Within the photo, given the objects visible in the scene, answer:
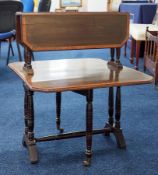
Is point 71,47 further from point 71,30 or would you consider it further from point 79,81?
point 79,81

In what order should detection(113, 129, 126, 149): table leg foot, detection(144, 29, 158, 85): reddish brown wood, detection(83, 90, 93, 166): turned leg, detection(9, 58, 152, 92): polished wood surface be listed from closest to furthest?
1. detection(9, 58, 152, 92): polished wood surface
2. detection(83, 90, 93, 166): turned leg
3. detection(113, 129, 126, 149): table leg foot
4. detection(144, 29, 158, 85): reddish brown wood

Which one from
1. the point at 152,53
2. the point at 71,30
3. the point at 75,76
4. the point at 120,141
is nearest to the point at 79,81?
the point at 75,76

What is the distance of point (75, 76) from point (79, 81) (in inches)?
4.2

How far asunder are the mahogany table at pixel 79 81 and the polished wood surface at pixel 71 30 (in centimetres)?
15

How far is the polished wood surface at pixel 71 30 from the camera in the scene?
143 cm

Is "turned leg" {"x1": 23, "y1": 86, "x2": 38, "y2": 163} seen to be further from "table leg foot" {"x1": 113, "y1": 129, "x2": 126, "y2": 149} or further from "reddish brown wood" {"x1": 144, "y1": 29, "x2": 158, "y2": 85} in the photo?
"reddish brown wood" {"x1": 144, "y1": 29, "x2": 158, "y2": 85}

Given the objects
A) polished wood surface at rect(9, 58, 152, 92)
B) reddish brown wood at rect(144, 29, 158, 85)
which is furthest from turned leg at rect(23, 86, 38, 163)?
reddish brown wood at rect(144, 29, 158, 85)

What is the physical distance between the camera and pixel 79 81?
146 centimetres

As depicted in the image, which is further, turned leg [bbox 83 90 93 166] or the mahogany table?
turned leg [bbox 83 90 93 166]

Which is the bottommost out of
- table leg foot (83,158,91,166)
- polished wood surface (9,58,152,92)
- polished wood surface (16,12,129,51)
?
table leg foot (83,158,91,166)

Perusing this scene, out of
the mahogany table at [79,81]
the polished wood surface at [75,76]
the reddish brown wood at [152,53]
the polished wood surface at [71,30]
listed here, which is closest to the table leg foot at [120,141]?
the mahogany table at [79,81]

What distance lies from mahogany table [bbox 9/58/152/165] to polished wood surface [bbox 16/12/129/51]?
0.15 m

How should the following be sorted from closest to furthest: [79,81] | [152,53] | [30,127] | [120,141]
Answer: [79,81]
[30,127]
[120,141]
[152,53]

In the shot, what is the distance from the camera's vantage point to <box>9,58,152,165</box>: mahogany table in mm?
1407
